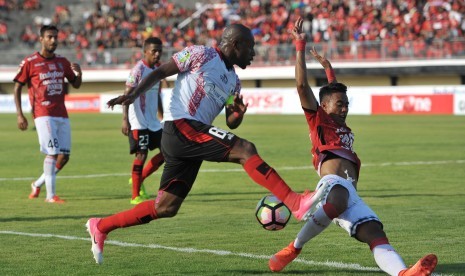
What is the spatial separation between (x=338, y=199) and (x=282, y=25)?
51.3 m

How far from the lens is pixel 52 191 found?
1423 centimetres

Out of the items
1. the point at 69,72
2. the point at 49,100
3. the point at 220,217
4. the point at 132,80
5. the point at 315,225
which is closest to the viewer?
the point at 315,225

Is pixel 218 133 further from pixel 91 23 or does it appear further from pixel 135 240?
pixel 91 23

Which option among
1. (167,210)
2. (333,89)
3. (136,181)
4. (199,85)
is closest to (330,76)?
(333,89)

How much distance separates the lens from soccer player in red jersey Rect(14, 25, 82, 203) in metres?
14.3

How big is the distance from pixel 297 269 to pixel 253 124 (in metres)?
31.1

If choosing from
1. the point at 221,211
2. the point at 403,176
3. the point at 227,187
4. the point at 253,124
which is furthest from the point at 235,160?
the point at 253,124

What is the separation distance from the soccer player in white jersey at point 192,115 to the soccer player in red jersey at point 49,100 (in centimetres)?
582

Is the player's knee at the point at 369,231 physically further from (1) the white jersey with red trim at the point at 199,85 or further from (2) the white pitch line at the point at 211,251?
(1) the white jersey with red trim at the point at 199,85

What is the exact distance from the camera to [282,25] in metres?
58.0

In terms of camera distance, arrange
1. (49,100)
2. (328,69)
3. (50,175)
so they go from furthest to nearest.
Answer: (49,100) → (50,175) → (328,69)

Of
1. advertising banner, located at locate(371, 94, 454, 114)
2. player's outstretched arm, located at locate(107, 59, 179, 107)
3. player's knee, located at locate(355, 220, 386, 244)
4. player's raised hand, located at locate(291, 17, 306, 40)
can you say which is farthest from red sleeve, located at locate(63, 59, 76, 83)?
advertising banner, located at locate(371, 94, 454, 114)

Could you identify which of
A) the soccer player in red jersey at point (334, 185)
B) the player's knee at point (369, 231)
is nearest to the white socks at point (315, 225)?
the soccer player in red jersey at point (334, 185)

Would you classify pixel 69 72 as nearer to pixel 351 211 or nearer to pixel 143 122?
pixel 143 122
